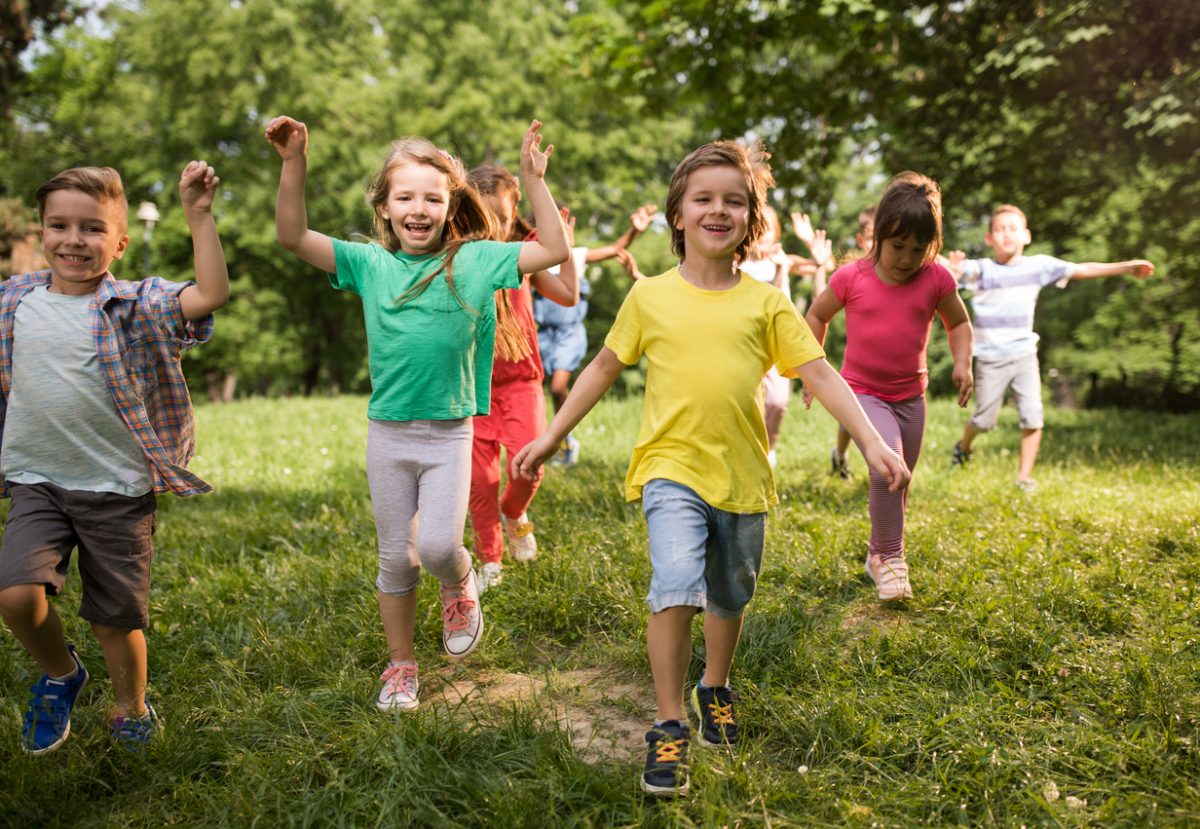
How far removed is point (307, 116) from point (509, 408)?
22.5m

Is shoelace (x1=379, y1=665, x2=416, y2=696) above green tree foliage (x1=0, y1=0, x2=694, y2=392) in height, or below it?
below

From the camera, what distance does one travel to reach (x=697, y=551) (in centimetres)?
267

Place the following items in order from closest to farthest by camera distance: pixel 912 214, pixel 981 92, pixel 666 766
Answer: pixel 666 766 < pixel 912 214 < pixel 981 92

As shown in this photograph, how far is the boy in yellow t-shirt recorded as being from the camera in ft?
8.82

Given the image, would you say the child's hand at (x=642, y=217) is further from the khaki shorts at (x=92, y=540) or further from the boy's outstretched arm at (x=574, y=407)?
the khaki shorts at (x=92, y=540)

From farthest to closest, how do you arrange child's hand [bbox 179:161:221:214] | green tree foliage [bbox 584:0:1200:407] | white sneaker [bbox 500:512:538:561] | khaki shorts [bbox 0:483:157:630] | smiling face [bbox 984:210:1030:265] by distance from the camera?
1. green tree foliage [bbox 584:0:1200:407]
2. smiling face [bbox 984:210:1030:265]
3. white sneaker [bbox 500:512:538:561]
4. khaki shorts [bbox 0:483:157:630]
5. child's hand [bbox 179:161:221:214]

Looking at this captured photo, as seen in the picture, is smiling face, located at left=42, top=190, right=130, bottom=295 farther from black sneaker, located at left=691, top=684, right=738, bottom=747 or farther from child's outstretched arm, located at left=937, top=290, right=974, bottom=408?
child's outstretched arm, located at left=937, top=290, right=974, bottom=408

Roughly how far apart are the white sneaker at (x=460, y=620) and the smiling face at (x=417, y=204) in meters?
1.29

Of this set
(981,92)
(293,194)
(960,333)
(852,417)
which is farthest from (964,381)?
(981,92)

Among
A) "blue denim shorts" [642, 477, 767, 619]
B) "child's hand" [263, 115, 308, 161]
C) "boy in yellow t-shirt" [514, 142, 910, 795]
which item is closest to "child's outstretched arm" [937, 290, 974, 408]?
"boy in yellow t-shirt" [514, 142, 910, 795]

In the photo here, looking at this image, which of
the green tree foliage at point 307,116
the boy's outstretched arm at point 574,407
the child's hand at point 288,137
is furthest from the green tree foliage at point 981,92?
the green tree foliage at point 307,116

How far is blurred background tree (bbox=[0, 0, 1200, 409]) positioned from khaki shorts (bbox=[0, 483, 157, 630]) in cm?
815

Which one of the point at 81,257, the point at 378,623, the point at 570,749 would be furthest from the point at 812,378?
the point at 81,257

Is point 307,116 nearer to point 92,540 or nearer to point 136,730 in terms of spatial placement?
point 92,540
